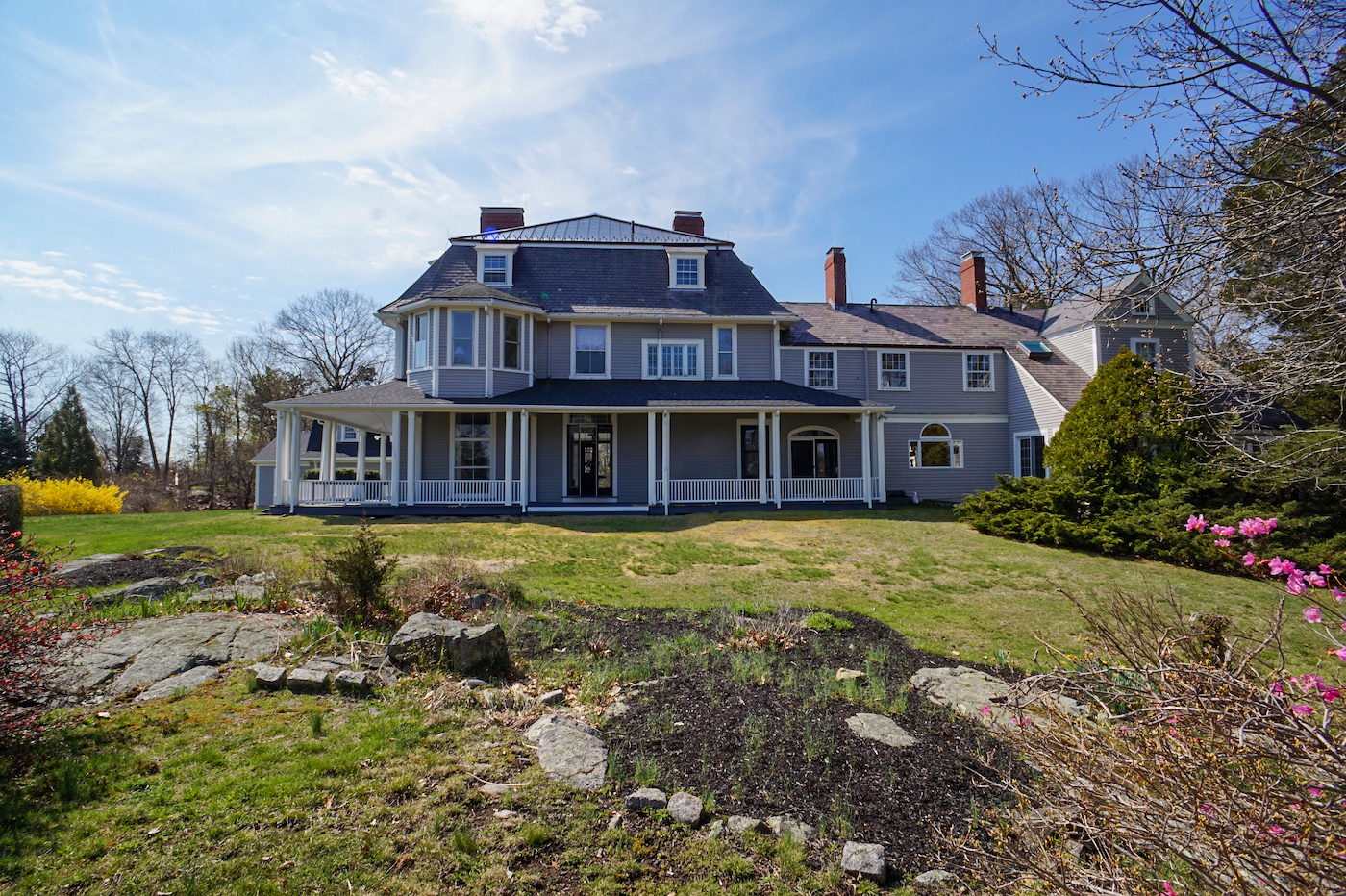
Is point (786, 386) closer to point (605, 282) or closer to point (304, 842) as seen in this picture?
point (605, 282)

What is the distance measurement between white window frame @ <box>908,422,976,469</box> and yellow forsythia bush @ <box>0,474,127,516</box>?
28.5 m

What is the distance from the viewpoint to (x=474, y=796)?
12.4ft

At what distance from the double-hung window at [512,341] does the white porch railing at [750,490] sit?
18.5ft

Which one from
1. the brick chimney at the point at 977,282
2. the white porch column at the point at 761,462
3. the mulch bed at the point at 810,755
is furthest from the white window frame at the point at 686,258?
the mulch bed at the point at 810,755

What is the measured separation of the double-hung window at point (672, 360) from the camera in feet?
69.6

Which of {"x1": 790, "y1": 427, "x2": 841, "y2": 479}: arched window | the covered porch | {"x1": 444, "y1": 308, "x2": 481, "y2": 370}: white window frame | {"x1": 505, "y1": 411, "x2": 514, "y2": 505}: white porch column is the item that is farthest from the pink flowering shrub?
{"x1": 790, "y1": 427, "x2": 841, "y2": 479}: arched window

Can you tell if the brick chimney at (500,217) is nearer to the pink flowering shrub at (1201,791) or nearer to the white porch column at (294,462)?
the white porch column at (294,462)

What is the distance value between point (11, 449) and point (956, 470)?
4568cm

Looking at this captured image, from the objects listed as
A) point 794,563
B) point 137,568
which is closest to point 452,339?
point 137,568

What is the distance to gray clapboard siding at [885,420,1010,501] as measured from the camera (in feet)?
75.3

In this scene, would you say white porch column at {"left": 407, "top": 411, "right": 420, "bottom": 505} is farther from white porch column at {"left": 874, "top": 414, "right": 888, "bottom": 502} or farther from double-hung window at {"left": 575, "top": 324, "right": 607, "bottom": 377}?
white porch column at {"left": 874, "top": 414, "right": 888, "bottom": 502}

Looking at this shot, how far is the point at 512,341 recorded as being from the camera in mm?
19938

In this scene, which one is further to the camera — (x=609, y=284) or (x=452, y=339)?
(x=609, y=284)

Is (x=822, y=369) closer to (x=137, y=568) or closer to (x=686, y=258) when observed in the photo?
(x=686, y=258)
